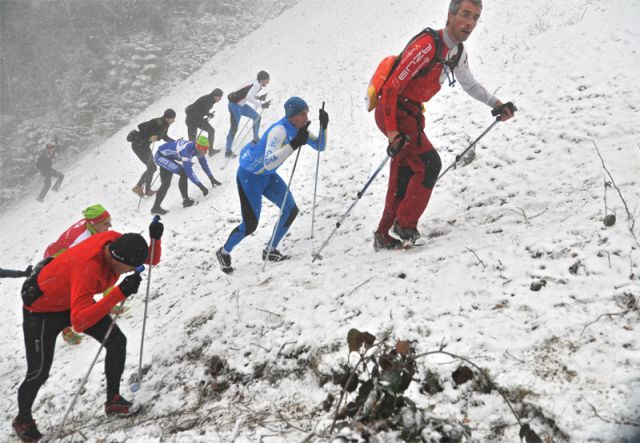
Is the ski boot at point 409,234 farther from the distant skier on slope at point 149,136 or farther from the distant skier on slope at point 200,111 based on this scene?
the distant skier on slope at point 200,111

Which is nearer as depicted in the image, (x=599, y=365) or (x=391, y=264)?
(x=599, y=365)

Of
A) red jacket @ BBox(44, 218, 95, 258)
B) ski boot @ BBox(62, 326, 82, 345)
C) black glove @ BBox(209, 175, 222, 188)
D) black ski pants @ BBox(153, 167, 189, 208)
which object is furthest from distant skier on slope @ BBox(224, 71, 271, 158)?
ski boot @ BBox(62, 326, 82, 345)

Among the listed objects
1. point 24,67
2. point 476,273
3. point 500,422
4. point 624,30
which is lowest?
point 500,422

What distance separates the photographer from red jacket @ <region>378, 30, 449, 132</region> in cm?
404

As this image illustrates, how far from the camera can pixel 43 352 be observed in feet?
12.6

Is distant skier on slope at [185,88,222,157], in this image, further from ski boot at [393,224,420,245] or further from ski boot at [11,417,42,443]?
ski boot at [11,417,42,443]

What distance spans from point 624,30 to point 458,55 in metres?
6.41

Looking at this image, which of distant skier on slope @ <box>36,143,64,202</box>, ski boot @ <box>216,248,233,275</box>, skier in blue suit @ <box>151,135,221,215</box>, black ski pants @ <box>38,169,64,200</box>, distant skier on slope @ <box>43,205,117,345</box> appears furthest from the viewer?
black ski pants @ <box>38,169,64,200</box>

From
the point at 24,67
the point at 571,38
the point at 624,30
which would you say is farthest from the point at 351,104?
the point at 24,67

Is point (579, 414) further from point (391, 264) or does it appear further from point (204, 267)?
point (204, 267)

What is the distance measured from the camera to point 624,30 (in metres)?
7.96

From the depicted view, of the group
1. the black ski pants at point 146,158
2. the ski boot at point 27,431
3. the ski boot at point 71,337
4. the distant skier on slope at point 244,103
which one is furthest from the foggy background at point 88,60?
the ski boot at point 27,431

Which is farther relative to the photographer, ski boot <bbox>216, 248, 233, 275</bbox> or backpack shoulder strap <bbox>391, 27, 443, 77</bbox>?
ski boot <bbox>216, 248, 233, 275</bbox>

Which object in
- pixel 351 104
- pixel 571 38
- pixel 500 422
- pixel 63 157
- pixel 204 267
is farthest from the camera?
pixel 63 157
